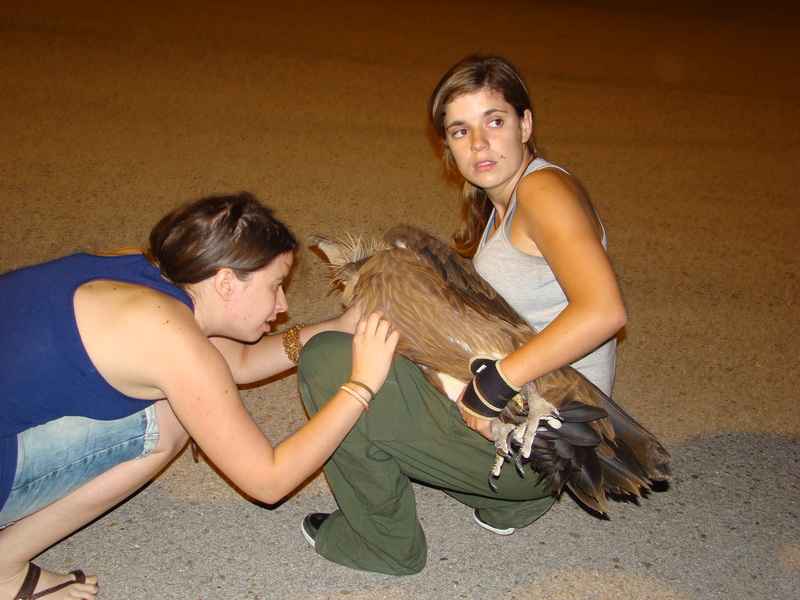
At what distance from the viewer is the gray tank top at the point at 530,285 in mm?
2088

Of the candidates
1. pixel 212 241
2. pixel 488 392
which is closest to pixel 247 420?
pixel 212 241

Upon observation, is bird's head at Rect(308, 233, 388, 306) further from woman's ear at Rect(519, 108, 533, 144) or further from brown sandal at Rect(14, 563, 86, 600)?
brown sandal at Rect(14, 563, 86, 600)

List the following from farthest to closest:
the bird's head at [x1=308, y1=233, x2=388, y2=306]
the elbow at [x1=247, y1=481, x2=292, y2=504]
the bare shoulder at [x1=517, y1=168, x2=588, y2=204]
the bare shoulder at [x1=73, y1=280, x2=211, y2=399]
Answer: the bird's head at [x1=308, y1=233, x2=388, y2=306]
the bare shoulder at [x1=517, y1=168, x2=588, y2=204]
the elbow at [x1=247, y1=481, x2=292, y2=504]
the bare shoulder at [x1=73, y1=280, x2=211, y2=399]

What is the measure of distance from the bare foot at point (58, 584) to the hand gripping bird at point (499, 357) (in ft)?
3.78

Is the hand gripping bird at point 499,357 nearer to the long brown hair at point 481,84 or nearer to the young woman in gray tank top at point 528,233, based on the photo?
the young woman in gray tank top at point 528,233

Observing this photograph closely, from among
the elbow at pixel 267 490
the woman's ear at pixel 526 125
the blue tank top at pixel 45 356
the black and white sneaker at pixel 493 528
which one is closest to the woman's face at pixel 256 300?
the blue tank top at pixel 45 356

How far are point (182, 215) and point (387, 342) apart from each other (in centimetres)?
64

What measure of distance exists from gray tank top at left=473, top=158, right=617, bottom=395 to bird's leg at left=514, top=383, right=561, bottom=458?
0.23 meters

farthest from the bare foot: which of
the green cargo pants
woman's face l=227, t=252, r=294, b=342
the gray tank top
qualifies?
the gray tank top

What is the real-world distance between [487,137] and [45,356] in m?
1.39

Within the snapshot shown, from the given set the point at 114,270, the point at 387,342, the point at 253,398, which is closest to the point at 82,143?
the point at 253,398

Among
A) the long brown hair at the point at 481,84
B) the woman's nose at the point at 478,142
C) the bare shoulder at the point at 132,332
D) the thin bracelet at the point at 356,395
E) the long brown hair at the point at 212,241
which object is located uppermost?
the long brown hair at the point at 481,84

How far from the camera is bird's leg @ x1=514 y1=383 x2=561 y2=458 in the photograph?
1.89 meters

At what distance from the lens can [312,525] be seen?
2379mm
